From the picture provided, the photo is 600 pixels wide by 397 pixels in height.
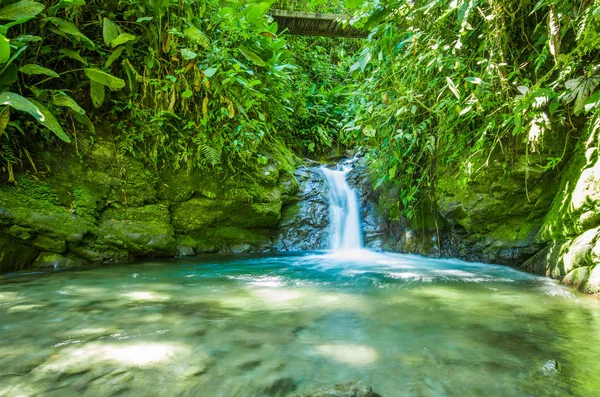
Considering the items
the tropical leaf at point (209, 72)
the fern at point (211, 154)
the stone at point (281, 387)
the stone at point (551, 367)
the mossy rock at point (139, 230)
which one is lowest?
the stone at point (281, 387)

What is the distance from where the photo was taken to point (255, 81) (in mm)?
4656

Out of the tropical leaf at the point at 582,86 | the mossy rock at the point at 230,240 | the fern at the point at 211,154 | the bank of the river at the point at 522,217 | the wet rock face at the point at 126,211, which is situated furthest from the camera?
the mossy rock at the point at 230,240

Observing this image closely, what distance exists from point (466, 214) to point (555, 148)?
107 centimetres

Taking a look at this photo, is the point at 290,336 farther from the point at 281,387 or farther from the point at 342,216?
the point at 342,216

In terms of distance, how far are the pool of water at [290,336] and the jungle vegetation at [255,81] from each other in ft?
4.61

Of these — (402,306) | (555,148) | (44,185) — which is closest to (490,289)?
(402,306)

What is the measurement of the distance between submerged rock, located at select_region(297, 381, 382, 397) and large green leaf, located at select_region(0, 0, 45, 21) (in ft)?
12.8

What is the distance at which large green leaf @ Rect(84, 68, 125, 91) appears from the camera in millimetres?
3861

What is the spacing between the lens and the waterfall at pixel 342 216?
18.6 feet

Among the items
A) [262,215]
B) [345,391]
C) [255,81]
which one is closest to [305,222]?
[262,215]

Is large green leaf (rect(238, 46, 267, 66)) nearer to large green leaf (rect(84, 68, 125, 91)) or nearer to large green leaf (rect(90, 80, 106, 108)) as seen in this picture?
large green leaf (rect(84, 68, 125, 91))

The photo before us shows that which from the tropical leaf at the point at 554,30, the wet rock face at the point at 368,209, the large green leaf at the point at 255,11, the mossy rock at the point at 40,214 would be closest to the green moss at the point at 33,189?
the mossy rock at the point at 40,214

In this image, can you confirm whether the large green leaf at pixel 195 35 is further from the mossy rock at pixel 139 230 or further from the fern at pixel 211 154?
the mossy rock at pixel 139 230

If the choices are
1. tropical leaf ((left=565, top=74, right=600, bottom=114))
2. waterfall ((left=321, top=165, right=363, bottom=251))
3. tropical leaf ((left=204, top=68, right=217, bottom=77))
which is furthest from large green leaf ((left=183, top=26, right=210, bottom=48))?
tropical leaf ((left=565, top=74, right=600, bottom=114))
